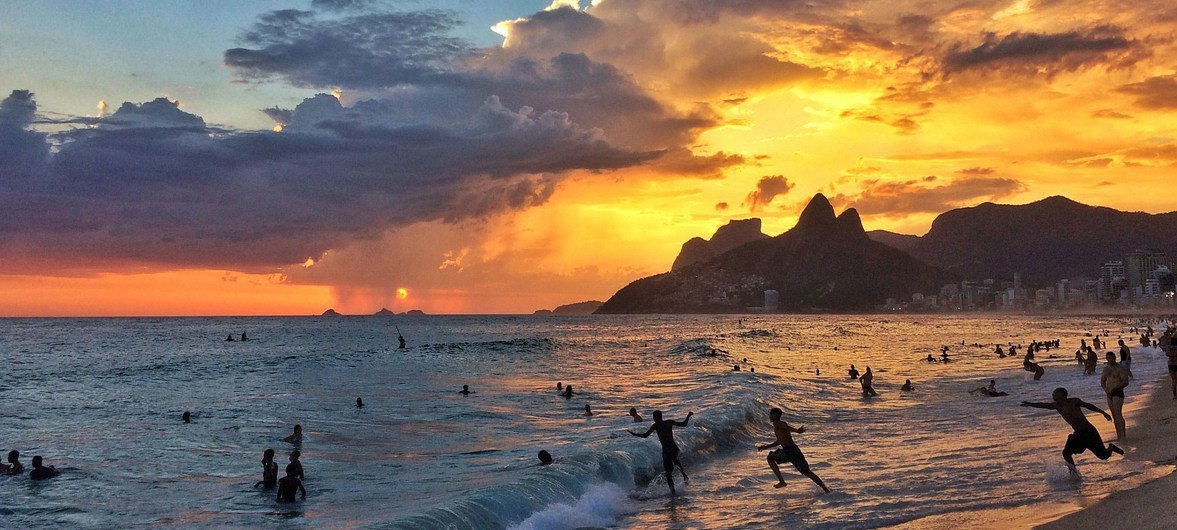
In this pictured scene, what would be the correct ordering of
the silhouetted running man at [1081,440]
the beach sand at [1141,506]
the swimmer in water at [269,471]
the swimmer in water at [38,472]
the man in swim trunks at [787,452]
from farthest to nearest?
the swimmer in water at [38,472]
the swimmer in water at [269,471]
the man in swim trunks at [787,452]
the silhouetted running man at [1081,440]
the beach sand at [1141,506]

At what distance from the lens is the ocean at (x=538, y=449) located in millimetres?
14758

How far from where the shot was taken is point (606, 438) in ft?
79.0

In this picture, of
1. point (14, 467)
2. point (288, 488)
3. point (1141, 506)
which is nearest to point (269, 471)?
point (288, 488)

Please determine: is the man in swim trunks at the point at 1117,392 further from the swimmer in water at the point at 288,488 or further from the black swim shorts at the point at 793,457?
the swimmer in water at the point at 288,488

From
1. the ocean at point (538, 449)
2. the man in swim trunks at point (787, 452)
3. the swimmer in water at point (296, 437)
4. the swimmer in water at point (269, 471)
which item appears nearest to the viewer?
the ocean at point (538, 449)

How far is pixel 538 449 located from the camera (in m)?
22.9

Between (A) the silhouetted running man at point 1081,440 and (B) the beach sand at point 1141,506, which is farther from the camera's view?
(A) the silhouetted running man at point 1081,440

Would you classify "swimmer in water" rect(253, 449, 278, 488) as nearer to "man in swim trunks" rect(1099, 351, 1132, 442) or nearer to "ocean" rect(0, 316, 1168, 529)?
"ocean" rect(0, 316, 1168, 529)

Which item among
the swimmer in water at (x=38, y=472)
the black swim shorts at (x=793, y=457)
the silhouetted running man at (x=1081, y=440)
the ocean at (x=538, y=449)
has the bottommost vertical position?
the ocean at (x=538, y=449)

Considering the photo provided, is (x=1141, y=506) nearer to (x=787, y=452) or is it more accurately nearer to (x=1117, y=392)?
(x=787, y=452)

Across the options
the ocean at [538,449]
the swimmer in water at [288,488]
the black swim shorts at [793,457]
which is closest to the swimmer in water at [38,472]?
the ocean at [538,449]

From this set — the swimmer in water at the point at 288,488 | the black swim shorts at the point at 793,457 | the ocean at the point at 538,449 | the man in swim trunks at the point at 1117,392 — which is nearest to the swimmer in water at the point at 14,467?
the ocean at the point at 538,449

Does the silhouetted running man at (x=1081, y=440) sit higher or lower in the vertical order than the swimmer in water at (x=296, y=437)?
higher

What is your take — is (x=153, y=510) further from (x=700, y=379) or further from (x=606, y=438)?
(x=700, y=379)
